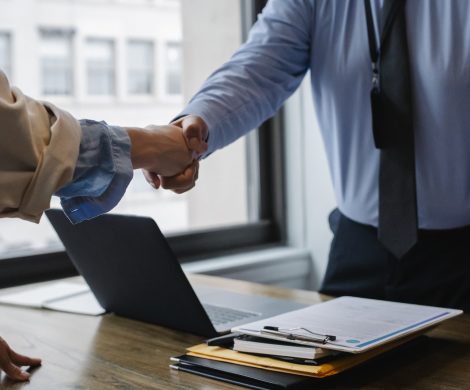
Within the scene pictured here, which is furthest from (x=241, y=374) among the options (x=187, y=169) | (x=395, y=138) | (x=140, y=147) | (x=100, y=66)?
(x=100, y=66)

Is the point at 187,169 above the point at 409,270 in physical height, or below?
above

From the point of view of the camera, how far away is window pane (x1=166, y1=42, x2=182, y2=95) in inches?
104

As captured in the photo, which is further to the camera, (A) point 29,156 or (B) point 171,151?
(B) point 171,151

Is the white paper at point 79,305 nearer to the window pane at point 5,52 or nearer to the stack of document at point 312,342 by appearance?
the stack of document at point 312,342

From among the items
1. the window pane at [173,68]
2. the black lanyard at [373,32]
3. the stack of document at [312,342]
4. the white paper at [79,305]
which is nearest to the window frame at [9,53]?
the window pane at [173,68]

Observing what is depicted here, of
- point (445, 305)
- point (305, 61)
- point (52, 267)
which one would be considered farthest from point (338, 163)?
point (52, 267)

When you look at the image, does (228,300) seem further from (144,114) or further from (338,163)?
(144,114)

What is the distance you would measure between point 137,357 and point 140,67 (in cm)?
152

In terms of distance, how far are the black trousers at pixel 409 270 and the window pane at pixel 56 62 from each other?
3.55 ft

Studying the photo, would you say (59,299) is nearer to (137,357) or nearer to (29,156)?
(137,357)

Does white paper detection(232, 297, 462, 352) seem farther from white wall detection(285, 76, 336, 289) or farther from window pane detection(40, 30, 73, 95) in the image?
white wall detection(285, 76, 336, 289)

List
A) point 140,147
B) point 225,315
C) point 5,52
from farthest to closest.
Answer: point 5,52
point 225,315
point 140,147

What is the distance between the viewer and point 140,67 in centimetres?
254

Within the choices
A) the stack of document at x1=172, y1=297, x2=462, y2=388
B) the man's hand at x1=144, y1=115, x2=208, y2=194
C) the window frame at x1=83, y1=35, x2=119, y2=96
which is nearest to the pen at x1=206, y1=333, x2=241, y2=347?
the stack of document at x1=172, y1=297, x2=462, y2=388
